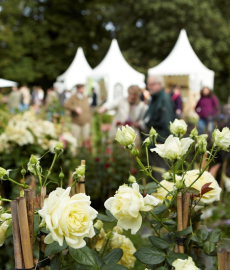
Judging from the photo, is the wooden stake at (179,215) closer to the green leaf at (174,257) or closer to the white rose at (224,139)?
the green leaf at (174,257)

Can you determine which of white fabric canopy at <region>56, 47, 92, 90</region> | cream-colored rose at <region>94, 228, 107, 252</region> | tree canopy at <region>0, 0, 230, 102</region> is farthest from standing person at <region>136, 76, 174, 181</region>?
tree canopy at <region>0, 0, 230, 102</region>

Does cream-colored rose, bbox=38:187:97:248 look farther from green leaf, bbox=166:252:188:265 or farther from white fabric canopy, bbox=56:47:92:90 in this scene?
white fabric canopy, bbox=56:47:92:90

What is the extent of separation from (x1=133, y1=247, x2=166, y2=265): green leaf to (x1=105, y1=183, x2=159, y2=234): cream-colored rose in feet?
0.45

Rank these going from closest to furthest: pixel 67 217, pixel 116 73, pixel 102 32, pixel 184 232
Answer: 1. pixel 67 217
2. pixel 184 232
3. pixel 116 73
4. pixel 102 32

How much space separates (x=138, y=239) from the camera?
165 inches

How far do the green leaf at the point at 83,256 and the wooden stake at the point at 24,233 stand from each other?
0.13m

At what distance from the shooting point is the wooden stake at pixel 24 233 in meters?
1.23

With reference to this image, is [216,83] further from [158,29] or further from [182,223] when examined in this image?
[182,223]

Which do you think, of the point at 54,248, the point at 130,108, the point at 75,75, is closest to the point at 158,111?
the point at 130,108

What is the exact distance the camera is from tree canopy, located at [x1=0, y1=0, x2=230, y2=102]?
2578 cm

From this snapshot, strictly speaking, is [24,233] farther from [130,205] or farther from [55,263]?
[130,205]

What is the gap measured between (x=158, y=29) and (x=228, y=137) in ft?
82.7

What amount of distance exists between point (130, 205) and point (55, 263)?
1.06 ft

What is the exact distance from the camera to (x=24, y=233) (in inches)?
49.7
